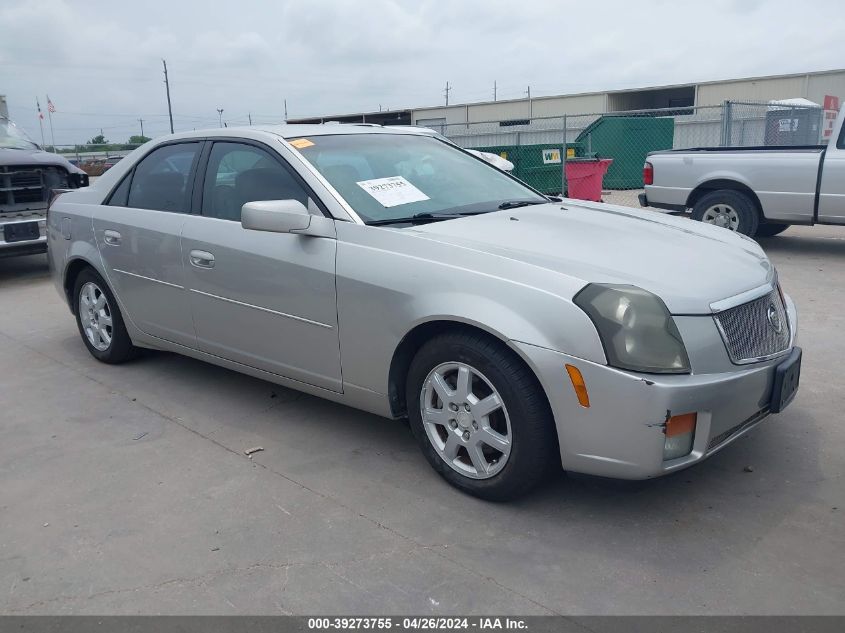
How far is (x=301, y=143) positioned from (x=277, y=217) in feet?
2.21

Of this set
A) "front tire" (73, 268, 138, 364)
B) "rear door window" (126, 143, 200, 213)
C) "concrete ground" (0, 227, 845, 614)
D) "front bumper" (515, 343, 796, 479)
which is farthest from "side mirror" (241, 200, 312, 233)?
"front tire" (73, 268, 138, 364)

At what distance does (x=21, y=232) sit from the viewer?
8.56 meters

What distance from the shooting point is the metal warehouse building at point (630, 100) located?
25672 millimetres

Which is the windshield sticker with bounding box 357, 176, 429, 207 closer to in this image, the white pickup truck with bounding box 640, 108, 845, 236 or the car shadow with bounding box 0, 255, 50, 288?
the white pickup truck with bounding box 640, 108, 845, 236

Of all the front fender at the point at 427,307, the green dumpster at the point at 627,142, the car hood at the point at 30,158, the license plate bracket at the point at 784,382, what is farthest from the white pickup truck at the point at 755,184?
the green dumpster at the point at 627,142

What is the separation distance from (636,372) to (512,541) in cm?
82

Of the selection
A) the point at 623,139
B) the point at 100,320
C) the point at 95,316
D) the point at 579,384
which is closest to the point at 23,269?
the point at 95,316

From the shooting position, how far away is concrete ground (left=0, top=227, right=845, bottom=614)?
2.63 meters

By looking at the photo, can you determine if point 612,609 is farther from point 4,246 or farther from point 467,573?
point 4,246

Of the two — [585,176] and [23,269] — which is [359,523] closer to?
[23,269]

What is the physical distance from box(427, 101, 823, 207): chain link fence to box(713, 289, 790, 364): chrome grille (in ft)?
37.0

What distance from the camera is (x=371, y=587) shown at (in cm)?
268
